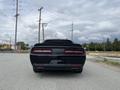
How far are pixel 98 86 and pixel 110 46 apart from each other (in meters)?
119

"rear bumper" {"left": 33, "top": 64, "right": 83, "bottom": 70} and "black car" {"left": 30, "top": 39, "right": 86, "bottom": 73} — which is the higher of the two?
"black car" {"left": 30, "top": 39, "right": 86, "bottom": 73}

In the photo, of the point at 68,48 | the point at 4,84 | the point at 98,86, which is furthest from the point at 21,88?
the point at 68,48

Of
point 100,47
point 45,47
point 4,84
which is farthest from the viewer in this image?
point 100,47

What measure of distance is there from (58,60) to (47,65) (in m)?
0.51

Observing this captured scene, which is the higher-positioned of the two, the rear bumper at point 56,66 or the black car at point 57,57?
the black car at point 57,57

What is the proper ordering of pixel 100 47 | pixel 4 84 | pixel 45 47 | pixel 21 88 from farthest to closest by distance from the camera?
pixel 100 47
pixel 45 47
pixel 4 84
pixel 21 88

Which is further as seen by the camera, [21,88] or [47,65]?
[47,65]

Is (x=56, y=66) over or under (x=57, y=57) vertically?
under

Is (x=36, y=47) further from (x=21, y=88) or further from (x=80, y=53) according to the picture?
(x=21, y=88)

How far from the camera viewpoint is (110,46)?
4909 inches

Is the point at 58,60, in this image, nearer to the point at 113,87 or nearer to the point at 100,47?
the point at 113,87

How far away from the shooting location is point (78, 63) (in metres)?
10.6

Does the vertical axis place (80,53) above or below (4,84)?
above

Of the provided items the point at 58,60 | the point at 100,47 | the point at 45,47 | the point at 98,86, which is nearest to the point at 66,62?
the point at 58,60
